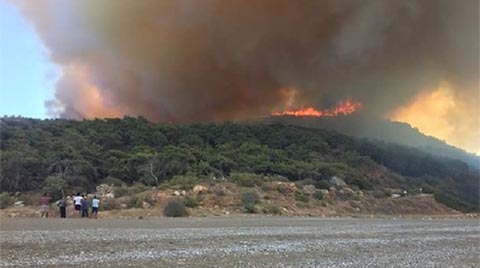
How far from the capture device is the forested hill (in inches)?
1980

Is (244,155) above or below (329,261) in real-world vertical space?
above

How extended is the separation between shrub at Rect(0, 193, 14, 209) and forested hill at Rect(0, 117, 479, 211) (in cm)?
382

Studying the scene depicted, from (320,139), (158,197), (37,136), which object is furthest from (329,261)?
(320,139)

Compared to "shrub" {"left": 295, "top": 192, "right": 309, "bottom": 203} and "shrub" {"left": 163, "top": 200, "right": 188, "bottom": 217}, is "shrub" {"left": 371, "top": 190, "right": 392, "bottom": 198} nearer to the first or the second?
"shrub" {"left": 295, "top": 192, "right": 309, "bottom": 203}

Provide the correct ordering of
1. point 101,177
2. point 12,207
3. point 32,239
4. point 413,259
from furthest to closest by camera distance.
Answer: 1. point 101,177
2. point 12,207
3. point 32,239
4. point 413,259

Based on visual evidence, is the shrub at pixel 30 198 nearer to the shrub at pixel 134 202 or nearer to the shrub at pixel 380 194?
the shrub at pixel 134 202

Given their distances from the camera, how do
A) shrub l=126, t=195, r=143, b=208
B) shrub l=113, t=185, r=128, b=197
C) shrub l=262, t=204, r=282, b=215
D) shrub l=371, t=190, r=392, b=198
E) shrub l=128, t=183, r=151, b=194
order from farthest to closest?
shrub l=371, t=190, r=392, b=198, shrub l=128, t=183, r=151, b=194, shrub l=113, t=185, r=128, b=197, shrub l=262, t=204, r=282, b=215, shrub l=126, t=195, r=143, b=208

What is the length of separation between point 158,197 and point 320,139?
2108 inches

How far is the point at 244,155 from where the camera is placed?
225 ft

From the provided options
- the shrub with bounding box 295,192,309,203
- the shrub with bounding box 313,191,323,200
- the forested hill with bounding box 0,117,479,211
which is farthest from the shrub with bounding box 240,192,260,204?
the forested hill with bounding box 0,117,479,211

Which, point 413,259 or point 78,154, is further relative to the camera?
point 78,154

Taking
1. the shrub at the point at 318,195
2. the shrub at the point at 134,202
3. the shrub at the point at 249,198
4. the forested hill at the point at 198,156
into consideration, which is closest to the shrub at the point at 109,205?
the shrub at the point at 134,202

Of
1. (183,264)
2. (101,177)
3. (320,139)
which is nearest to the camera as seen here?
(183,264)

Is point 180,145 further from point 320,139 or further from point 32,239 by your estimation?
point 32,239
